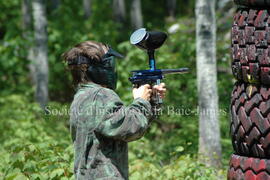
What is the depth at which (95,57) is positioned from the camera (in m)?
4.03

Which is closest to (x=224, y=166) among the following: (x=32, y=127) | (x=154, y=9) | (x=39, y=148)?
(x=39, y=148)

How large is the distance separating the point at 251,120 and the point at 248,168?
0.32m

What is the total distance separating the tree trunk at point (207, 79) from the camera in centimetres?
Answer: 789

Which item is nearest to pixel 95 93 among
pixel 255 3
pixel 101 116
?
pixel 101 116

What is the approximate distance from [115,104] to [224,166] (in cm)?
389

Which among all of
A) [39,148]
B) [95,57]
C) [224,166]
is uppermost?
[95,57]

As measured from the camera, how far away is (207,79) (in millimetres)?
8008

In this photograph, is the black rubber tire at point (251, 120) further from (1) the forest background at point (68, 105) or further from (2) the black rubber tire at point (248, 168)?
(1) the forest background at point (68, 105)

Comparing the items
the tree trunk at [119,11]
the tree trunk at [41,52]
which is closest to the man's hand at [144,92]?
the tree trunk at [41,52]

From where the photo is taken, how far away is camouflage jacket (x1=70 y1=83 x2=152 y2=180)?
12.6 feet

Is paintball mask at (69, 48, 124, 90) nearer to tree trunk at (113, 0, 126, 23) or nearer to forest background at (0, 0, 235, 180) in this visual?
forest background at (0, 0, 235, 180)

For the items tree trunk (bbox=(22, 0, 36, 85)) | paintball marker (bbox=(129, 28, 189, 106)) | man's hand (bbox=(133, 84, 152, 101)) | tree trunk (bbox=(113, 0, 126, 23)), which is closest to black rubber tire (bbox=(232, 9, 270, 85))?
paintball marker (bbox=(129, 28, 189, 106))

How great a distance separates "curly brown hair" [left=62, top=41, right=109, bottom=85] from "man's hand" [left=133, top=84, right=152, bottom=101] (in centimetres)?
35

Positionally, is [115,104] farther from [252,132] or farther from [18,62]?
[18,62]
